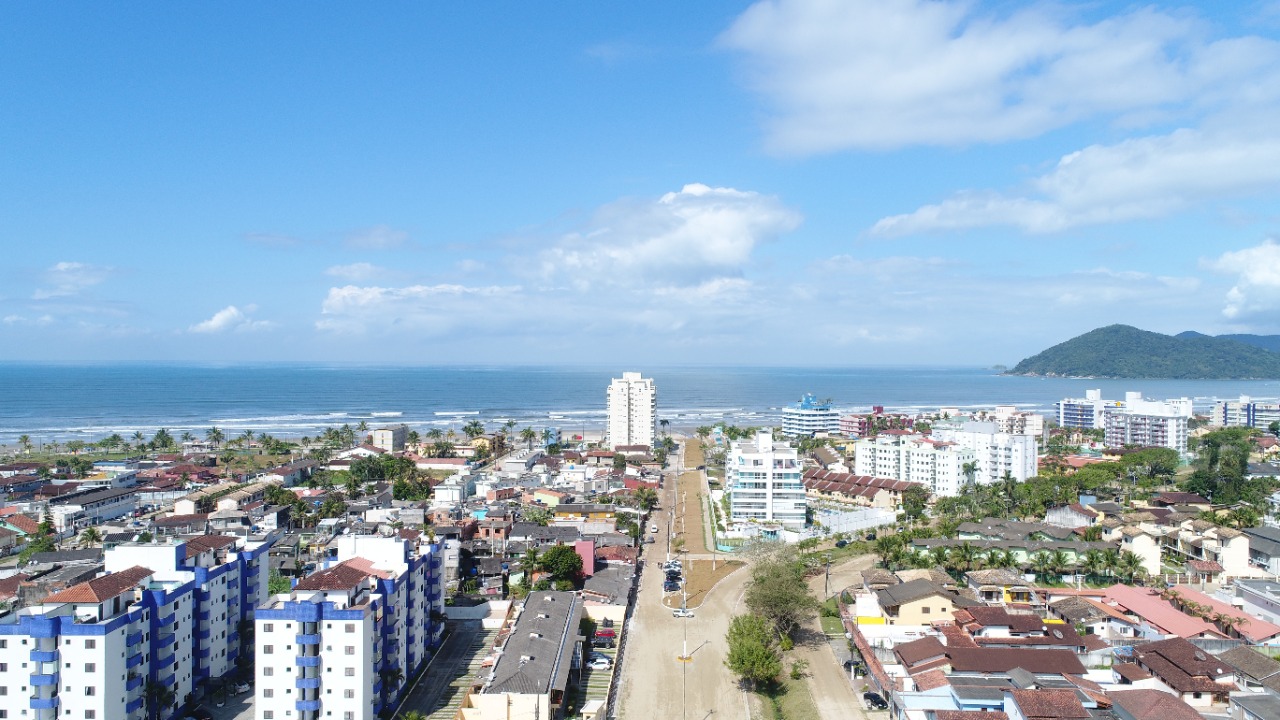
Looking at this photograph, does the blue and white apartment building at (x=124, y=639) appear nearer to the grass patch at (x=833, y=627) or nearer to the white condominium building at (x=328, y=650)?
the white condominium building at (x=328, y=650)

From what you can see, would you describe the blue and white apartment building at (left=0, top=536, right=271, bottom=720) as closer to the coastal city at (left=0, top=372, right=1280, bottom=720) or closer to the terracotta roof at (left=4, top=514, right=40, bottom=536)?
the coastal city at (left=0, top=372, right=1280, bottom=720)

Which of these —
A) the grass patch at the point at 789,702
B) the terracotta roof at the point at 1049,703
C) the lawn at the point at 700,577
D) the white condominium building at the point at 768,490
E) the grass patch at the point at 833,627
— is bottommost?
the grass patch at the point at 789,702

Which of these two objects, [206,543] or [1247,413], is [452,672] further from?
[1247,413]

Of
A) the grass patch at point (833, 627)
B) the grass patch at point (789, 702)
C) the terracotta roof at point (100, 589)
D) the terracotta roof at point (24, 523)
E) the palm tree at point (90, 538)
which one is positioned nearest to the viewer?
the terracotta roof at point (100, 589)

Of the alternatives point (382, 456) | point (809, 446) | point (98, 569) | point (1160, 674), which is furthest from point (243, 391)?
point (1160, 674)

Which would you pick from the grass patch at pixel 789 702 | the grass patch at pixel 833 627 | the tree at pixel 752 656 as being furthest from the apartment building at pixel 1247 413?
the tree at pixel 752 656
